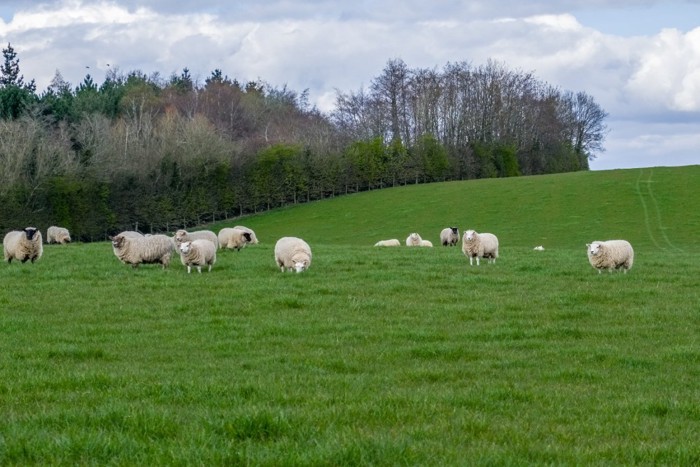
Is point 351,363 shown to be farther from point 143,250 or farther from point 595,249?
point 143,250

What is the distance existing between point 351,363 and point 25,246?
1896cm

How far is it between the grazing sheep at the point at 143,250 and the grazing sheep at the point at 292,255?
3.32 meters

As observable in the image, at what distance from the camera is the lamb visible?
28.2m

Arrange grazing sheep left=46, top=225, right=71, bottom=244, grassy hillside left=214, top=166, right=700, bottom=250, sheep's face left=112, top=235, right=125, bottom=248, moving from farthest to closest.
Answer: grassy hillside left=214, top=166, right=700, bottom=250 < grazing sheep left=46, top=225, right=71, bottom=244 < sheep's face left=112, top=235, right=125, bottom=248

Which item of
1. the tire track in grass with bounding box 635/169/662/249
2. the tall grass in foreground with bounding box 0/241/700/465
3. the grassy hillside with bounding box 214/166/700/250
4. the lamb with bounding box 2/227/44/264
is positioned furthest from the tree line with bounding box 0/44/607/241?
the tall grass in foreground with bounding box 0/241/700/465

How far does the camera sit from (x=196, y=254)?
25.3m

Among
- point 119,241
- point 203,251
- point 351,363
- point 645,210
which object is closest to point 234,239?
point 119,241

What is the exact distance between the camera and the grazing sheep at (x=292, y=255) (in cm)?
2528

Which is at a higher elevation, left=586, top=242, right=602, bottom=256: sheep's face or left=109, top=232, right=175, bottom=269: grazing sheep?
left=109, top=232, right=175, bottom=269: grazing sheep

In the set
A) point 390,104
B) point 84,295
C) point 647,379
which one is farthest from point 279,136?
point 647,379

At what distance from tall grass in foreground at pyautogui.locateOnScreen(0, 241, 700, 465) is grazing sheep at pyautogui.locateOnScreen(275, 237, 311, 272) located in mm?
1168

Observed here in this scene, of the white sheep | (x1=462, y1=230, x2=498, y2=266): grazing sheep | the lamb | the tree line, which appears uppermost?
the tree line

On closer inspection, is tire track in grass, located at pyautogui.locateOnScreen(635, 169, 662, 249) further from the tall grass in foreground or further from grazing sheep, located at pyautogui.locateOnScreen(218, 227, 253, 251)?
the tall grass in foreground

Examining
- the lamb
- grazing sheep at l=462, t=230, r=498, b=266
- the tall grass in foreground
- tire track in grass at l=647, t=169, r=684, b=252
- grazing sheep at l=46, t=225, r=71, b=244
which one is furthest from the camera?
grazing sheep at l=46, t=225, r=71, b=244
